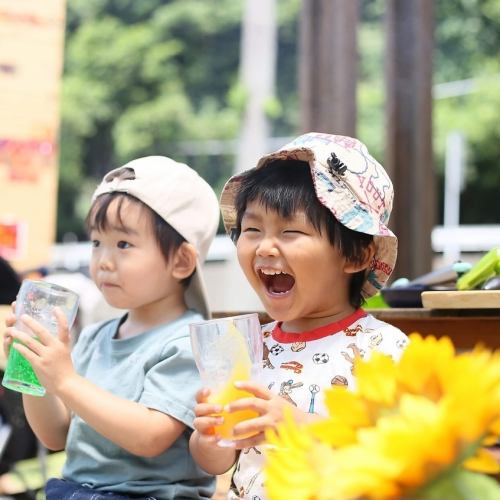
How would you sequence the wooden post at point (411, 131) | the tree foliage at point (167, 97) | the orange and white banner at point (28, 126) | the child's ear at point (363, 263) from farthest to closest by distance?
1. the tree foliage at point (167, 97)
2. the orange and white banner at point (28, 126)
3. the wooden post at point (411, 131)
4. the child's ear at point (363, 263)

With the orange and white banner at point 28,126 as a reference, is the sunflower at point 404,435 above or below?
below

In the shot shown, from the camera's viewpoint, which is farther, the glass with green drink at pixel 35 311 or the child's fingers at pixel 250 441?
the glass with green drink at pixel 35 311

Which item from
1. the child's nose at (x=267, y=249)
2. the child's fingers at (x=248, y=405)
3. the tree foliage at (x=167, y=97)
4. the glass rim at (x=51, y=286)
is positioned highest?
the tree foliage at (x=167, y=97)

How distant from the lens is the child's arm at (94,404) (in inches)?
56.4

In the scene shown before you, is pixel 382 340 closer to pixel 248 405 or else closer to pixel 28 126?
pixel 248 405

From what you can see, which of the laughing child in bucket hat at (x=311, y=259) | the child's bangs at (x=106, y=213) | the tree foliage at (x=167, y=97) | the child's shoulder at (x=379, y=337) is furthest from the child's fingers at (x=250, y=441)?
the tree foliage at (x=167, y=97)

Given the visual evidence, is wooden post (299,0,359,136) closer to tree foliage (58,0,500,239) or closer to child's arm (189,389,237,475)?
child's arm (189,389,237,475)

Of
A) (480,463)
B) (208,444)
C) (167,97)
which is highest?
(167,97)

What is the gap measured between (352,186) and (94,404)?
0.59 meters

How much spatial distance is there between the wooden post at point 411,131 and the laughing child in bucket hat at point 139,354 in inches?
57.4

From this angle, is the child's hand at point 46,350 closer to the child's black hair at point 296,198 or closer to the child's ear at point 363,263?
the child's black hair at point 296,198

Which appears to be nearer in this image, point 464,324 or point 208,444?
point 208,444

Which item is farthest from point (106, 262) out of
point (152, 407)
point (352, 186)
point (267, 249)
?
point (352, 186)

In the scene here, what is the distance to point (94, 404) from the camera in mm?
1484
